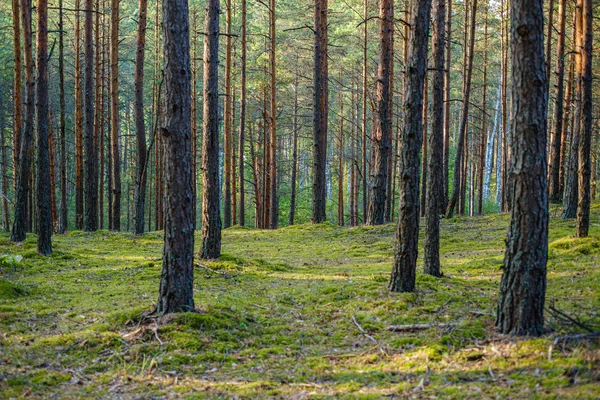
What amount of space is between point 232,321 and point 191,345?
970 mm

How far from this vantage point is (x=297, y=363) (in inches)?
230

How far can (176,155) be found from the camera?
6.64m

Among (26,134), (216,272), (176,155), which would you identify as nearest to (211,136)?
(216,272)

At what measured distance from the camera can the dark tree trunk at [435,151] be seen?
9070 millimetres

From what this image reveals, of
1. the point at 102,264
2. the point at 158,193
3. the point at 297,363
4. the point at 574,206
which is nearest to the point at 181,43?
the point at 297,363

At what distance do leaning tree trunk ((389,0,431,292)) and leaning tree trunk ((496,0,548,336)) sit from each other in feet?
7.89

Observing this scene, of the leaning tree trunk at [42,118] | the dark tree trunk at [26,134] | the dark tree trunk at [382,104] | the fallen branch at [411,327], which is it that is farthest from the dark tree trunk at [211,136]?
the dark tree trunk at [382,104]

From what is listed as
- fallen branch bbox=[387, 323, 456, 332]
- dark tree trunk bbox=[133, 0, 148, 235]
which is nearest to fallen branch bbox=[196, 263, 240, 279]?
fallen branch bbox=[387, 323, 456, 332]

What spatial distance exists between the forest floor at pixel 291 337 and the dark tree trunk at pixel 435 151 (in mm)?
678

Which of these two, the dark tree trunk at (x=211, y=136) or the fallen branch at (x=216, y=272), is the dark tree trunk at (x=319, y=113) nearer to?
the dark tree trunk at (x=211, y=136)

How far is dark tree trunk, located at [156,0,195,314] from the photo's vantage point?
6621 mm

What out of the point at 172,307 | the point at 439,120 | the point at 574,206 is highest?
the point at 439,120

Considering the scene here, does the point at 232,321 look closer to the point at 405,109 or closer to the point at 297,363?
the point at 297,363

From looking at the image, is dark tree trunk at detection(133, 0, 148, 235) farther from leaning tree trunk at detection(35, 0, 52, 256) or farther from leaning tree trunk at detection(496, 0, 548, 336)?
leaning tree trunk at detection(496, 0, 548, 336)
